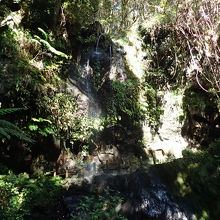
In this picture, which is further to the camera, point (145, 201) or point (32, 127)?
point (32, 127)

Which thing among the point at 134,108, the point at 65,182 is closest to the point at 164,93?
the point at 134,108

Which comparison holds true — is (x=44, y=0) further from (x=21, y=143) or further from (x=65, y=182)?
(x=65, y=182)

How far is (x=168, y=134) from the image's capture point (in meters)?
8.73

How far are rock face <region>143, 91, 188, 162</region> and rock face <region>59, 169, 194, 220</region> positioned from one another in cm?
375

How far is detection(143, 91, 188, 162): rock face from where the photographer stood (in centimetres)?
832

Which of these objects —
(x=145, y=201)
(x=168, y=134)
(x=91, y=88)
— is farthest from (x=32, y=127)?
(x=168, y=134)

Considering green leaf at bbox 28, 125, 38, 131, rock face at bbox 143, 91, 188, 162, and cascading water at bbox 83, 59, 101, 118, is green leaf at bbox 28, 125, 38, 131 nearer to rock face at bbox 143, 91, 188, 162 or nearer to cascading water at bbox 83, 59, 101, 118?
cascading water at bbox 83, 59, 101, 118

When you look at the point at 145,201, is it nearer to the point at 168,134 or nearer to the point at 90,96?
the point at 90,96

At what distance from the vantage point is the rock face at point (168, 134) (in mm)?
8320

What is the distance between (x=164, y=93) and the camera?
9164 mm

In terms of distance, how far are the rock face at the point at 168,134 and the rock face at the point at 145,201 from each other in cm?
375

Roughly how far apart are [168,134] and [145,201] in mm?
5214

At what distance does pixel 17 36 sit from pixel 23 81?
152cm

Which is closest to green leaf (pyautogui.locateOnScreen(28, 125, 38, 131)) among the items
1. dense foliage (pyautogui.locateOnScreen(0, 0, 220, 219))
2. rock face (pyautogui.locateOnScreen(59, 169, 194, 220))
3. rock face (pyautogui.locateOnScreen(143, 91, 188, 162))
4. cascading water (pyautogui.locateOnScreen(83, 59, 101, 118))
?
dense foliage (pyautogui.locateOnScreen(0, 0, 220, 219))
